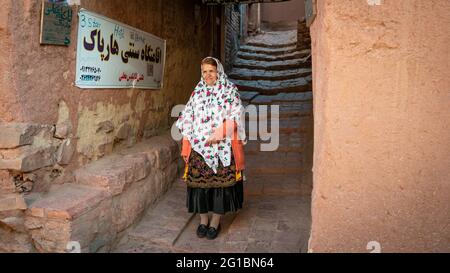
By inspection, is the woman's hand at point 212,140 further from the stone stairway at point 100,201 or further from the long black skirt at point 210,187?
the stone stairway at point 100,201

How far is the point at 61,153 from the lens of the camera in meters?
2.75

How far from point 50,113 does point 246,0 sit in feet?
13.2

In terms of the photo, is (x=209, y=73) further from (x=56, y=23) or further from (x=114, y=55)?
(x=56, y=23)

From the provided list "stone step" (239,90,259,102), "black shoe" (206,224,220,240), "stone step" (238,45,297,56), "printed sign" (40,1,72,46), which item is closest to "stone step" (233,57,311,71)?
"stone step" (238,45,297,56)

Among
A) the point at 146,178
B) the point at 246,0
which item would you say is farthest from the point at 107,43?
the point at 246,0

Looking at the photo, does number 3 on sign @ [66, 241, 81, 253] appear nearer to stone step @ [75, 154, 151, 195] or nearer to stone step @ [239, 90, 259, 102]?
stone step @ [75, 154, 151, 195]

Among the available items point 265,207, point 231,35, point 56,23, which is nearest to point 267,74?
point 231,35

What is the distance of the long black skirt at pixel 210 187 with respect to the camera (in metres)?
3.07

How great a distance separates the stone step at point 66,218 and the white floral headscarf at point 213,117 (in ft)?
2.74

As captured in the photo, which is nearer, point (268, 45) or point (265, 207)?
point (265, 207)

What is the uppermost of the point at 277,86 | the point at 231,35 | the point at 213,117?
the point at 231,35

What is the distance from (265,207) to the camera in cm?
382

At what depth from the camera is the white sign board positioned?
9.41ft

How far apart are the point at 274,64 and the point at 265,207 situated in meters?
6.18
